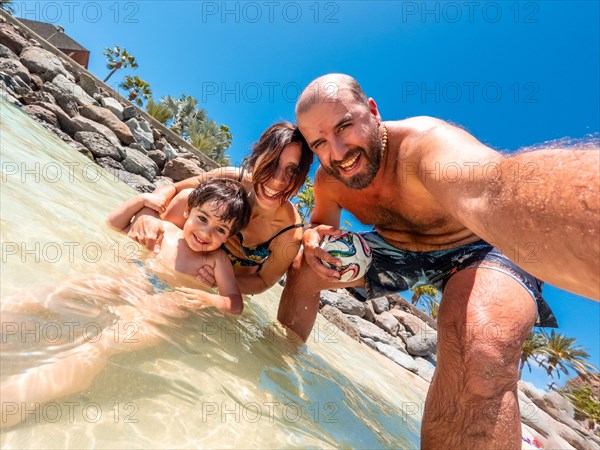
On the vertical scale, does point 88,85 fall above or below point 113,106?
above

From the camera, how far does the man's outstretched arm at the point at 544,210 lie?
1.19 m

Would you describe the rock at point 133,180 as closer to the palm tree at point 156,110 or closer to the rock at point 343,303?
the rock at point 343,303

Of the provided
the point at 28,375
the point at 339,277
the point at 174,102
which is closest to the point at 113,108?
the point at 339,277

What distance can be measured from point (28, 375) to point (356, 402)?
2255 mm

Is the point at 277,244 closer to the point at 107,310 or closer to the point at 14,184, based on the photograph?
the point at 107,310

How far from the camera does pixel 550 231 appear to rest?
4.20ft

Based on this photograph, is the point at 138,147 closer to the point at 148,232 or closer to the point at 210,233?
the point at 148,232

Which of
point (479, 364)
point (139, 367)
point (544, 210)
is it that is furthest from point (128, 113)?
point (544, 210)

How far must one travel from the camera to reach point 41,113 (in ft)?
29.4

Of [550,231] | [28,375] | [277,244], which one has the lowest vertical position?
[28,375]

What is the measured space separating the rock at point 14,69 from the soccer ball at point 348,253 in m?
10.7

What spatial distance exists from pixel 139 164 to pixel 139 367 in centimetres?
933

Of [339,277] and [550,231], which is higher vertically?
[550,231]

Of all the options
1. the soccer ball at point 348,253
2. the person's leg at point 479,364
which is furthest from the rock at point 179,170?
the person's leg at point 479,364
